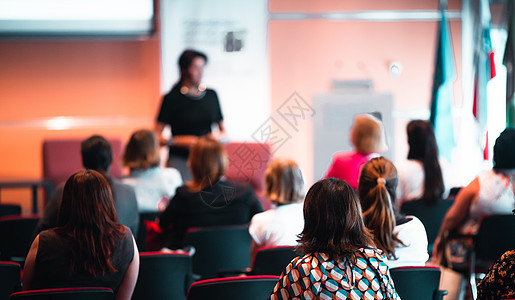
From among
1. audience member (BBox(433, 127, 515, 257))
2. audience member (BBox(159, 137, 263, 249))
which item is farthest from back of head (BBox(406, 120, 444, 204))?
audience member (BBox(159, 137, 263, 249))

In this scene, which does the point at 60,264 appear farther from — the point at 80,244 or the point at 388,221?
the point at 388,221

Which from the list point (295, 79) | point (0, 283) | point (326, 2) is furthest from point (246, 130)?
point (0, 283)

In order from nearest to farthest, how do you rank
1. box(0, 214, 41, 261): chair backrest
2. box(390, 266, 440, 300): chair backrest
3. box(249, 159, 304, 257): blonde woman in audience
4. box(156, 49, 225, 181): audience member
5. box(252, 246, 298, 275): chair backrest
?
box(390, 266, 440, 300): chair backrest
box(252, 246, 298, 275): chair backrest
box(249, 159, 304, 257): blonde woman in audience
box(0, 214, 41, 261): chair backrest
box(156, 49, 225, 181): audience member

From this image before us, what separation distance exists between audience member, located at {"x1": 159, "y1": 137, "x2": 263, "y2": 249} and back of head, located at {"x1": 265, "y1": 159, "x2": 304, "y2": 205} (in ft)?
1.13

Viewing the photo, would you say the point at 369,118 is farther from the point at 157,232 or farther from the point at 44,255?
the point at 44,255

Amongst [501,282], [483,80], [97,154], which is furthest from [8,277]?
[483,80]

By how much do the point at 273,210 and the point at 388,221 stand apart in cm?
79

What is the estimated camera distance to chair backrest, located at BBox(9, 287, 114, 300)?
233 centimetres

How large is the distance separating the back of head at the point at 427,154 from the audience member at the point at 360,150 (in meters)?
0.25

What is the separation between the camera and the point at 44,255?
2.58 meters

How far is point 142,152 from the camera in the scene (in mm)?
4426

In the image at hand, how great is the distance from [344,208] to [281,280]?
1.09 feet

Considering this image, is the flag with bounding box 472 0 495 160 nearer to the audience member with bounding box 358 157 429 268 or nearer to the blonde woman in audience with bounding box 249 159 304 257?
the blonde woman in audience with bounding box 249 159 304 257

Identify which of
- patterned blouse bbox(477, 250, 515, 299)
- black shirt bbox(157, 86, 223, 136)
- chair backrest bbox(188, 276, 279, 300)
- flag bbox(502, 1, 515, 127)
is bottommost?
chair backrest bbox(188, 276, 279, 300)
